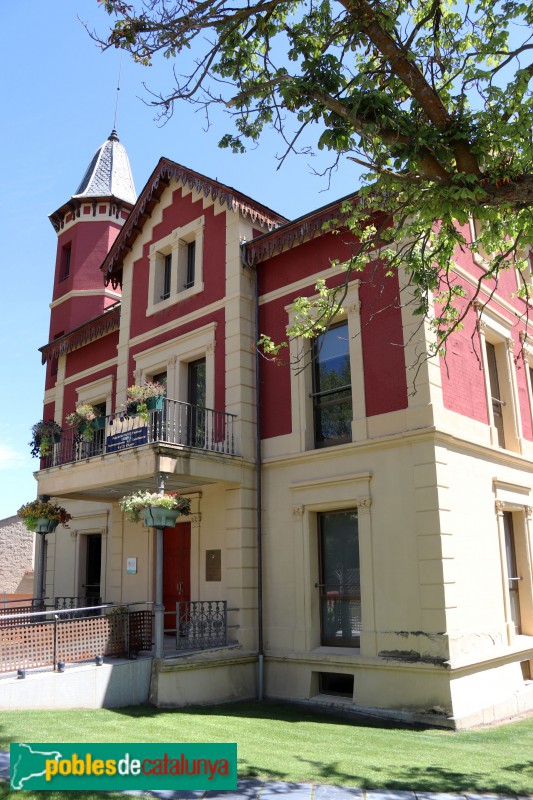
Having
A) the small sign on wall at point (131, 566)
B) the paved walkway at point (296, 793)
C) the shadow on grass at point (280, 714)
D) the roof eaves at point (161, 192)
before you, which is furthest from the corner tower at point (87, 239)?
the paved walkway at point (296, 793)

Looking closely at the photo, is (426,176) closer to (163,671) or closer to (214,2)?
(214,2)

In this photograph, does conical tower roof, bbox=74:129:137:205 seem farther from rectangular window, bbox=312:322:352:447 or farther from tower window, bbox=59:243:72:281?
rectangular window, bbox=312:322:352:447

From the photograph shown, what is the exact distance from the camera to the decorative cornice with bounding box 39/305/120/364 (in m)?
19.0

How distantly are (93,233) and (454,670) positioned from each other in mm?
18556

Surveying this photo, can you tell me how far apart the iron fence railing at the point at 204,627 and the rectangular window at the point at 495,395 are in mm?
6870

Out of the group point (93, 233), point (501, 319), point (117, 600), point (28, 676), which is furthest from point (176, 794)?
point (93, 233)

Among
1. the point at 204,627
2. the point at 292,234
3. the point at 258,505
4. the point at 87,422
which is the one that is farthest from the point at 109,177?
the point at 204,627

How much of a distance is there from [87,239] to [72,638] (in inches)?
611

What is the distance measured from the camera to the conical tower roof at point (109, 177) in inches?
936

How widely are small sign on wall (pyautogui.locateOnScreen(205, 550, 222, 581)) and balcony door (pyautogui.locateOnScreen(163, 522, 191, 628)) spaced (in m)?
0.95

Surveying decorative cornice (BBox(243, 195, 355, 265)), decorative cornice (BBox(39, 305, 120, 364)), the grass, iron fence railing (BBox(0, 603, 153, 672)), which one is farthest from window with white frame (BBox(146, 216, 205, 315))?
the grass

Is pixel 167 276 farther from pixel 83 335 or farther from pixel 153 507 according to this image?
pixel 153 507

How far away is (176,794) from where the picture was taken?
228 inches

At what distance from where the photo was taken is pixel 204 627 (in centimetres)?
1272
